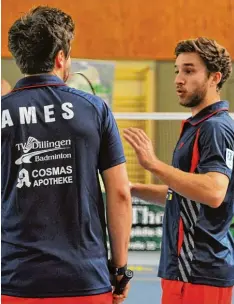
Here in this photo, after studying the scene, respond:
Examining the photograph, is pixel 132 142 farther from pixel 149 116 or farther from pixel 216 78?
pixel 149 116

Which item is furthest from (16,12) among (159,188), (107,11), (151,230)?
(159,188)

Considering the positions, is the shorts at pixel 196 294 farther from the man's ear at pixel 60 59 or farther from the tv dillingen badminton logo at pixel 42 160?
the man's ear at pixel 60 59

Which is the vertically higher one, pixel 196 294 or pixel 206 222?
pixel 206 222

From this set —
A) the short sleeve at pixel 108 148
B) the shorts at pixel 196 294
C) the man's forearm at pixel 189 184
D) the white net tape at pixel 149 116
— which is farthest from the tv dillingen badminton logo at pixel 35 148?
the white net tape at pixel 149 116

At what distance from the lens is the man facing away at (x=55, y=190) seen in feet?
6.41

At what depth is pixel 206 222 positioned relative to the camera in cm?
246

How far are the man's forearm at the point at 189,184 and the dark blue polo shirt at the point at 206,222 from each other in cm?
7

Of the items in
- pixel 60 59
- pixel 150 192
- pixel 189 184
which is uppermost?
pixel 60 59

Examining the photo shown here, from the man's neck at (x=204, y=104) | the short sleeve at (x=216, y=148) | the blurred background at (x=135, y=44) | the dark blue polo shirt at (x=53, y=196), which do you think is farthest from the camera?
the blurred background at (x=135, y=44)

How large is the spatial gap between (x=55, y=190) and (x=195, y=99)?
898 mm

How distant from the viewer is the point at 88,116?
198cm

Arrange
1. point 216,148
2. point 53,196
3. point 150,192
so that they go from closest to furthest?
1. point 53,196
2. point 216,148
3. point 150,192

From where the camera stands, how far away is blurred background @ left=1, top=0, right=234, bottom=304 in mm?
7398

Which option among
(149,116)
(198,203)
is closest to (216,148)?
(198,203)
